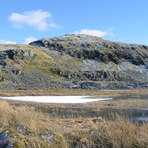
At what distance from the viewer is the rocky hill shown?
276ft

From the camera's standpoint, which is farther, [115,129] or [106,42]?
[106,42]

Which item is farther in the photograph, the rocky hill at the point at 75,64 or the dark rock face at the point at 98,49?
the dark rock face at the point at 98,49

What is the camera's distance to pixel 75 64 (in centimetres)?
11538

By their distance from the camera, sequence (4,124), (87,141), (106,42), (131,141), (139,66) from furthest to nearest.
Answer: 1. (106,42)
2. (139,66)
3. (4,124)
4. (87,141)
5. (131,141)

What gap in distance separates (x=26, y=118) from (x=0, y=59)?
88.3 meters

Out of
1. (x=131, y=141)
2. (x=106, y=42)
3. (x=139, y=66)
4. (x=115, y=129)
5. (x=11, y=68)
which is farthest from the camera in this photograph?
(x=106, y=42)

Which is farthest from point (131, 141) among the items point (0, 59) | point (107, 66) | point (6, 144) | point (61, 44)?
point (61, 44)

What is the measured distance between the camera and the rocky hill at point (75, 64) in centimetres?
8412

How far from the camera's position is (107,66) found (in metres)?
122

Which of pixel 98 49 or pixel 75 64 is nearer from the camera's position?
pixel 75 64

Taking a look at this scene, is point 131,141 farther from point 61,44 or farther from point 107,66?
point 61,44

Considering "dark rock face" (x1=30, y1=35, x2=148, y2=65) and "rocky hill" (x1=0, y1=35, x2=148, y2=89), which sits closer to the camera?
"rocky hill" (x1=0, y1=35, x2=148, y2=89)

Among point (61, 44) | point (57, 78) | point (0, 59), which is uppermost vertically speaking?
point (61, 44)

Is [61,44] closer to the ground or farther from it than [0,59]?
farther from it
